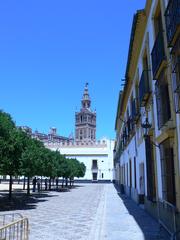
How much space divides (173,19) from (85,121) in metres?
134

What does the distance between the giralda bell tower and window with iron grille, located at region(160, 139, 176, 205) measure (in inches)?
5099

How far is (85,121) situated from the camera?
141 meters

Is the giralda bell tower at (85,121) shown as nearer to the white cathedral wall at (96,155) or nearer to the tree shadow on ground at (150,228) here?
the white cathedral wall at (96,155)

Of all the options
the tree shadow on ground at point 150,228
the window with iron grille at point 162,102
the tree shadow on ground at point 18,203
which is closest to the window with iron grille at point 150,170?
the tree shadow on ground at point 150,228

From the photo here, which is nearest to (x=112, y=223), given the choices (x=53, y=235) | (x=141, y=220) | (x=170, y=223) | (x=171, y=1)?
(x=141, y=220)

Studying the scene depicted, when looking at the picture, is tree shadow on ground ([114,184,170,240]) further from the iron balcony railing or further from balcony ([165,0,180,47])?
balcony ([165,0,180,47])

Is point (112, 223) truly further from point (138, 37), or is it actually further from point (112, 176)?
point (112, 176)

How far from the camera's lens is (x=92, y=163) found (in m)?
71.5

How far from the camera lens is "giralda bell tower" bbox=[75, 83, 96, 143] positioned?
141075 millimetres

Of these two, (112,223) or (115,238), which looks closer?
(115,238)

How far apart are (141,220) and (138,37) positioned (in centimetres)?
712

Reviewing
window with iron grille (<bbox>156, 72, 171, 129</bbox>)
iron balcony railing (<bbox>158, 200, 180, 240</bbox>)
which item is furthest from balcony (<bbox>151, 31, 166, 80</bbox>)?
iron balcony railing (<bbox>158, 200, 180, 240</bbox>)

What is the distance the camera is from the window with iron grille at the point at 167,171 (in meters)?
9.06

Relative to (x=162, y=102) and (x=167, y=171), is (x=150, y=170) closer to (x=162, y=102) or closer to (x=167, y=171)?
(x=167, y=171)
